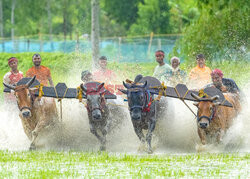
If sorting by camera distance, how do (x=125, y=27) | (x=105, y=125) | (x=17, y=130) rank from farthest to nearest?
(x=125, y=27) < (x=17, y=130) < (x=105, y=125)

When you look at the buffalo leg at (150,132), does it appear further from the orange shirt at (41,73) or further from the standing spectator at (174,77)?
the orange shirt at (41,73)

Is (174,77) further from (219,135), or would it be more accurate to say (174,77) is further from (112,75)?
(219,135)

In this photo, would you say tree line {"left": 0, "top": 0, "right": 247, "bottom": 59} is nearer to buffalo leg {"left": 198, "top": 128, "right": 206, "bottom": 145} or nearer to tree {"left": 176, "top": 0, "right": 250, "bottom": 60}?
tree {"left": 176, "top": 0, "right": 250, "bottom": 60}

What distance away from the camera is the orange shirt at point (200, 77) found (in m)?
14.2

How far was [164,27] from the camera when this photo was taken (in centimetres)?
4078

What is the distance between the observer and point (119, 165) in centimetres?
975

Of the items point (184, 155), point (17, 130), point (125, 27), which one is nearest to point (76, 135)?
point (17, 130)

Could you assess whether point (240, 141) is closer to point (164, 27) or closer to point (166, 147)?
point (166, 147)

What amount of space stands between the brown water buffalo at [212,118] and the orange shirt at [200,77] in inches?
84.8

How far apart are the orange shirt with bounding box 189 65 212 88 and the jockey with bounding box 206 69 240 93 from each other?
1637mm

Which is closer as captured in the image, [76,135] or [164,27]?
[76,135]

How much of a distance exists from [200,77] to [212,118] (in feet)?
9.65

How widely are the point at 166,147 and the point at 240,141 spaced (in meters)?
1.39

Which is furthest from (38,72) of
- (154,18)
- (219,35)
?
(154,18)
